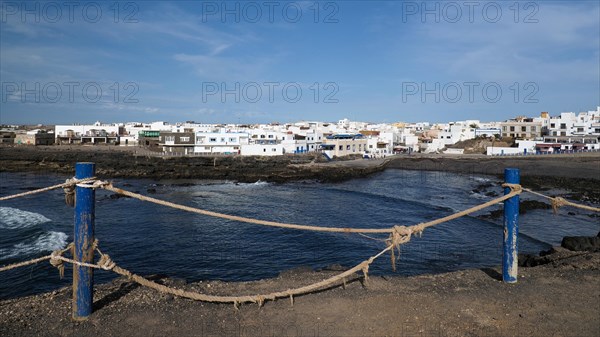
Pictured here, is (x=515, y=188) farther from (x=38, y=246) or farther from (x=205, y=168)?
(x=205, y=168)

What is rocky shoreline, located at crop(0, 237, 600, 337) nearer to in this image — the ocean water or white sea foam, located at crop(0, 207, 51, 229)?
the ocean water

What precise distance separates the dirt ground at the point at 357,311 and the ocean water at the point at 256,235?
5.69 meters

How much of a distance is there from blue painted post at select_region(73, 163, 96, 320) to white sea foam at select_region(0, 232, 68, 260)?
11.6m

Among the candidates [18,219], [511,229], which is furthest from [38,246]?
[511,229]

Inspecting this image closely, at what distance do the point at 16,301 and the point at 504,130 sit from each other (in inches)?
3394

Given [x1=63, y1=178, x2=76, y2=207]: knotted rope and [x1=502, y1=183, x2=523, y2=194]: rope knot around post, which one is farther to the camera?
[x1=502, y1=183, x2=523, y2=194]: rope knot around post

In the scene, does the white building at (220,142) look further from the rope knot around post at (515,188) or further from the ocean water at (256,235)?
the rope knot around post at (515,188)

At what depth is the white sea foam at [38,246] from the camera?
13828mm

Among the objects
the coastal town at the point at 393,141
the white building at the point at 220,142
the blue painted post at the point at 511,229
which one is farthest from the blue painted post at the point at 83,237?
the white building at the point at 220,142

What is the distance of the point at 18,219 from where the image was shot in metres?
20.1

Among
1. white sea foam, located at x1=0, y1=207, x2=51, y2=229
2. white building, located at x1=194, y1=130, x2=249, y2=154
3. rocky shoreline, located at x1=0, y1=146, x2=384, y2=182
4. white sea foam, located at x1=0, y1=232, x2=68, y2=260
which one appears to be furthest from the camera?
white building, located at x1=194, y1=130, x2=249, y2=154

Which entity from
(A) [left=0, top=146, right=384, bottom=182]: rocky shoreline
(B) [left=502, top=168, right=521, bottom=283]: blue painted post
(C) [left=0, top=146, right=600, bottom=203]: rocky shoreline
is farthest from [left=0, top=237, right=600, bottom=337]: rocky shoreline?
(A) [left=0, top=146, right=384, bottom=182]: rocky shoreline

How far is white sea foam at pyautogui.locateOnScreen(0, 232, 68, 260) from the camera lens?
13828 millimetres

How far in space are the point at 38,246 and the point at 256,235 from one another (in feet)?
26.1
